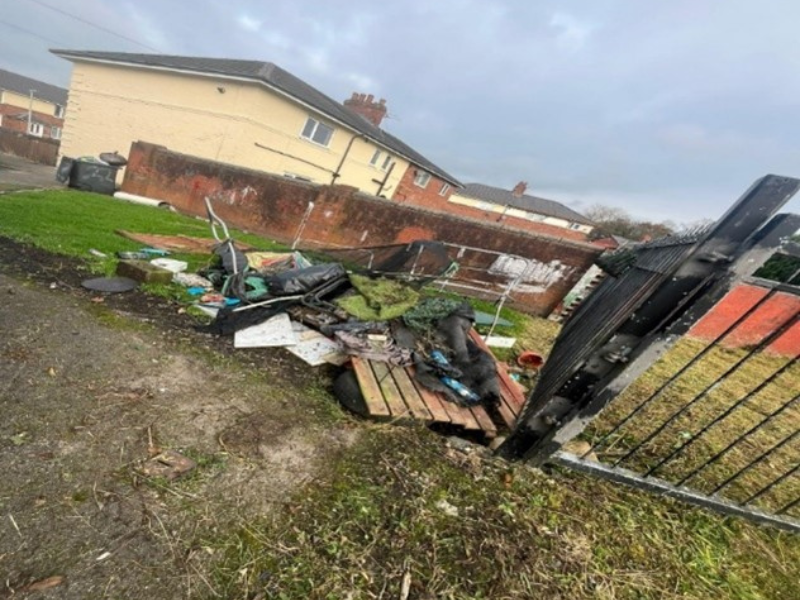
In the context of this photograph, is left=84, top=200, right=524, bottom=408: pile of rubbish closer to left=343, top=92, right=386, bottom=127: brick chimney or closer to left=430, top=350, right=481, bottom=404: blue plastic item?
left=430, top=350, right=481, bottom=404: blue plastic item

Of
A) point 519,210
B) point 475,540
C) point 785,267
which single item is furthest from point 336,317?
point 519,210

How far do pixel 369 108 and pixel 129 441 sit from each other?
2668cm

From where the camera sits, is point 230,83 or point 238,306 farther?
point 230,83

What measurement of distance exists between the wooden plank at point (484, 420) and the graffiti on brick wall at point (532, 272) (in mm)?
5614

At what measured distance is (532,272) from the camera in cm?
862

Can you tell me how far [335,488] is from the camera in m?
2.10

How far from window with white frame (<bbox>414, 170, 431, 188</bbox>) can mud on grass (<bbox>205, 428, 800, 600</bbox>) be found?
25.5 metres

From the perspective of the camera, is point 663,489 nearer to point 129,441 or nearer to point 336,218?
point 129,441

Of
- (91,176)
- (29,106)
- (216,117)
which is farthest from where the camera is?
(29,106)

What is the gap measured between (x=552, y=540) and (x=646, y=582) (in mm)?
467

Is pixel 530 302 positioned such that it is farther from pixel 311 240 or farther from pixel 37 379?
pixel 37 379

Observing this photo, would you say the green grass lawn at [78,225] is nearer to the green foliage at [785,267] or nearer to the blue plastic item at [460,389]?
the blue plastic item at [460,389]

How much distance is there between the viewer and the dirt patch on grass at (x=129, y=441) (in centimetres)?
154

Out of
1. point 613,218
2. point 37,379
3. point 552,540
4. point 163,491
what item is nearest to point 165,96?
point 37,379
